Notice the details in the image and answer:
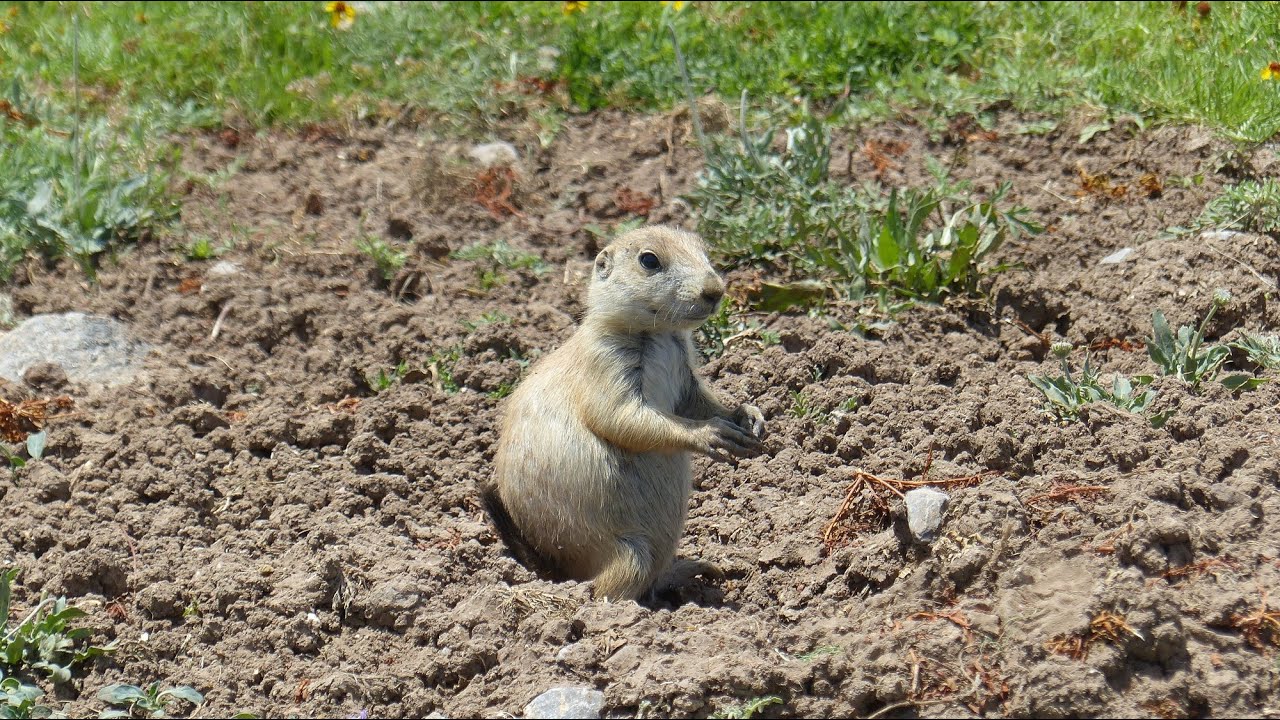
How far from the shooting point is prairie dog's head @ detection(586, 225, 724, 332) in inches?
185

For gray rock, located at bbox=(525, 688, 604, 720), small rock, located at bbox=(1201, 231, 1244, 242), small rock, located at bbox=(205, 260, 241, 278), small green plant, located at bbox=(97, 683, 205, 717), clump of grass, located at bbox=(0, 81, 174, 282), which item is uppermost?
clump of grass, located at bbox=(0, 81, 174, 282)

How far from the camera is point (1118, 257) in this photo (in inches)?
243

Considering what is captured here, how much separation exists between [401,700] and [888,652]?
1.42m

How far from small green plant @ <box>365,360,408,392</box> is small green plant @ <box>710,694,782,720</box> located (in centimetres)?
290

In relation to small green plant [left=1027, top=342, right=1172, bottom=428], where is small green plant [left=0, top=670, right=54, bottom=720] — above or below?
above

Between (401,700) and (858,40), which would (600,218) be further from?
(401,700)

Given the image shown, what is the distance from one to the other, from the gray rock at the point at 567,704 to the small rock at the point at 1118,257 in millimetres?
3660

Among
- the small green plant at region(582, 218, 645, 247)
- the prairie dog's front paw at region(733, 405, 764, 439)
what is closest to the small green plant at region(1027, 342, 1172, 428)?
the prairie dog's front paw at region(733, 405, 764, 439)

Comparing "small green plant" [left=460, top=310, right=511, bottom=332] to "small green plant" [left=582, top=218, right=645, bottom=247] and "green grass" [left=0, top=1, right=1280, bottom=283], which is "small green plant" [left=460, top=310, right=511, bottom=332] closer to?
"small green plant" [left=582, top=218, right=645, bottom=247]

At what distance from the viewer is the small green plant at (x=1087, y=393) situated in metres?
4.77

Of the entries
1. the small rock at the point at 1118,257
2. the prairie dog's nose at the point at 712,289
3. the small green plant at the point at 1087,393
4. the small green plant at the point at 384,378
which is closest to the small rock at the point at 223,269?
the small green plant at the point at 384,378

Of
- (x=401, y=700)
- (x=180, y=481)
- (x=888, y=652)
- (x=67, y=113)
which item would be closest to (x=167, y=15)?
(x=67, y=113)

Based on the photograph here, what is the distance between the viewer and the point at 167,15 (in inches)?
359

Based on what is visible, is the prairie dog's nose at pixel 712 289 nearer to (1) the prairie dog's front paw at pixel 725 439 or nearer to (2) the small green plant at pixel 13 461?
(1) the prairie dog's front paw at pixel 725 439
